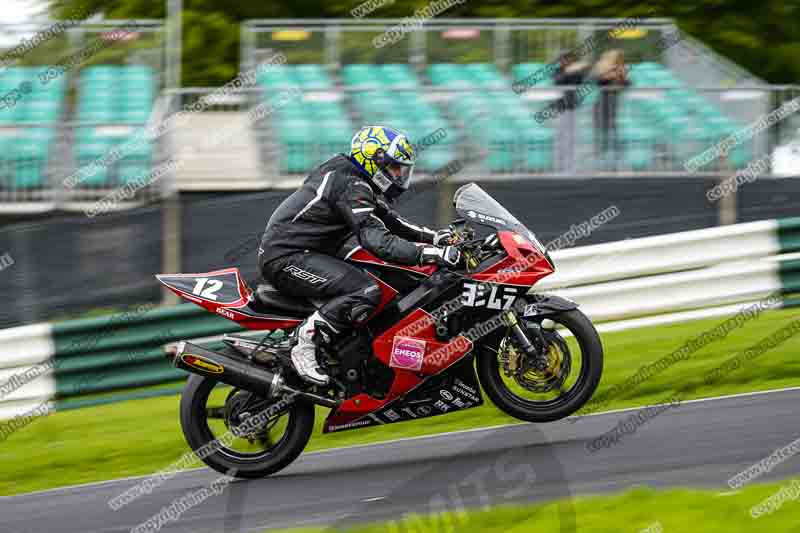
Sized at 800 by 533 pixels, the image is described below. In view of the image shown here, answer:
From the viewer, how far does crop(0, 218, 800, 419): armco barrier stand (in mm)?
9648

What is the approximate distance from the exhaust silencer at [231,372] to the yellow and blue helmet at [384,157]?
4.43 ft

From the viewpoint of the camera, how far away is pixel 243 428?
23.4 feet

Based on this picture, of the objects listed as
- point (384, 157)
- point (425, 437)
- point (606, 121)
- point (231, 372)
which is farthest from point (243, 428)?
point (606, 121)

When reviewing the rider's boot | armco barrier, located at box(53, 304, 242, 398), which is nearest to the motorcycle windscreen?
the rider's boot

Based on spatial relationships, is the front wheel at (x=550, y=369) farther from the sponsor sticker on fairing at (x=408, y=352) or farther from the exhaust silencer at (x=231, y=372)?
the exhaust silencer at (x=231, y=372)

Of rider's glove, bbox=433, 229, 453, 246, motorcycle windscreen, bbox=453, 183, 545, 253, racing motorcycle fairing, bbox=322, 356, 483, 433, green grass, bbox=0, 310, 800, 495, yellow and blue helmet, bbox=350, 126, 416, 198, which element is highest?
yellow and blue helmet, bbox=350, 126, 416, 198

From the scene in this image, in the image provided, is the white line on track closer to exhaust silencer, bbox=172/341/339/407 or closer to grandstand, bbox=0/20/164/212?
exhaust silencer, bbox=172/341/339/407

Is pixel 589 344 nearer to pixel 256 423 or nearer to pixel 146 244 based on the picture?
pixel 256 423

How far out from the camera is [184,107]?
12766 millimetres

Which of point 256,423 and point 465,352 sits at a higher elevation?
point 465,352

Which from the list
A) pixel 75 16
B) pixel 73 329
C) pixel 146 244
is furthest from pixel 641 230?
pixel 75 16

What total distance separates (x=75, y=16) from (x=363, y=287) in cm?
1627

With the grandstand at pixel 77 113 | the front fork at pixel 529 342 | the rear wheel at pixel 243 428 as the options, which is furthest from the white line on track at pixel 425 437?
the grandstand at pixel 77 113

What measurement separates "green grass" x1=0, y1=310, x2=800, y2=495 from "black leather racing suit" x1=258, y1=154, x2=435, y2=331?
51.0 inches
